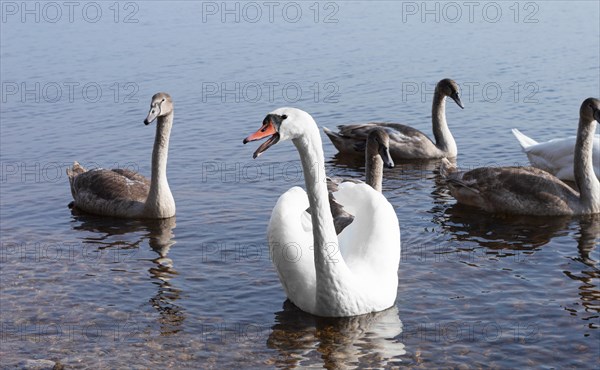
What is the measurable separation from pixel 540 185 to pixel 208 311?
513 cm

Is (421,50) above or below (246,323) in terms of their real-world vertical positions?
above

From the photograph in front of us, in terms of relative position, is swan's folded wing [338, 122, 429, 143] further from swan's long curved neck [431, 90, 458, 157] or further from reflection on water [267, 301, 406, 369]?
reflection on water [267, 301, 406, 369]

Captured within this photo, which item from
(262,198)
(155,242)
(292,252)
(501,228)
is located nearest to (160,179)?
(155,242)

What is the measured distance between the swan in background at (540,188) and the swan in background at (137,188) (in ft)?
12.5

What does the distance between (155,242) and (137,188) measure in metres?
1.55

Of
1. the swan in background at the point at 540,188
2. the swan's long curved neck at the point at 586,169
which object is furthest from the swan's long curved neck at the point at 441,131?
the swan's long curved neck at the point at 586,169

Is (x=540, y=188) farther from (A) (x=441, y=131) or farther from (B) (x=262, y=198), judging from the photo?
(A) (x=441, y=131)

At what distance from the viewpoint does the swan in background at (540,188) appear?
41.3 feet

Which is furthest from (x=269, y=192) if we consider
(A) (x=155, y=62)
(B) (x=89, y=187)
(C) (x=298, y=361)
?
(A) (x=155, y=62)

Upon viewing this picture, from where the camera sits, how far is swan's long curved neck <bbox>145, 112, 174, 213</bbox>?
12961mm

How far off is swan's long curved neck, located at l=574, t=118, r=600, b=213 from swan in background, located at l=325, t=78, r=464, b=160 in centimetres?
349

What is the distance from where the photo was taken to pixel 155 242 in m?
12.1

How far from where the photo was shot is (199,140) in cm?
1769

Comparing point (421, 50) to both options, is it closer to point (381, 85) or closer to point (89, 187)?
point (381, 85)
